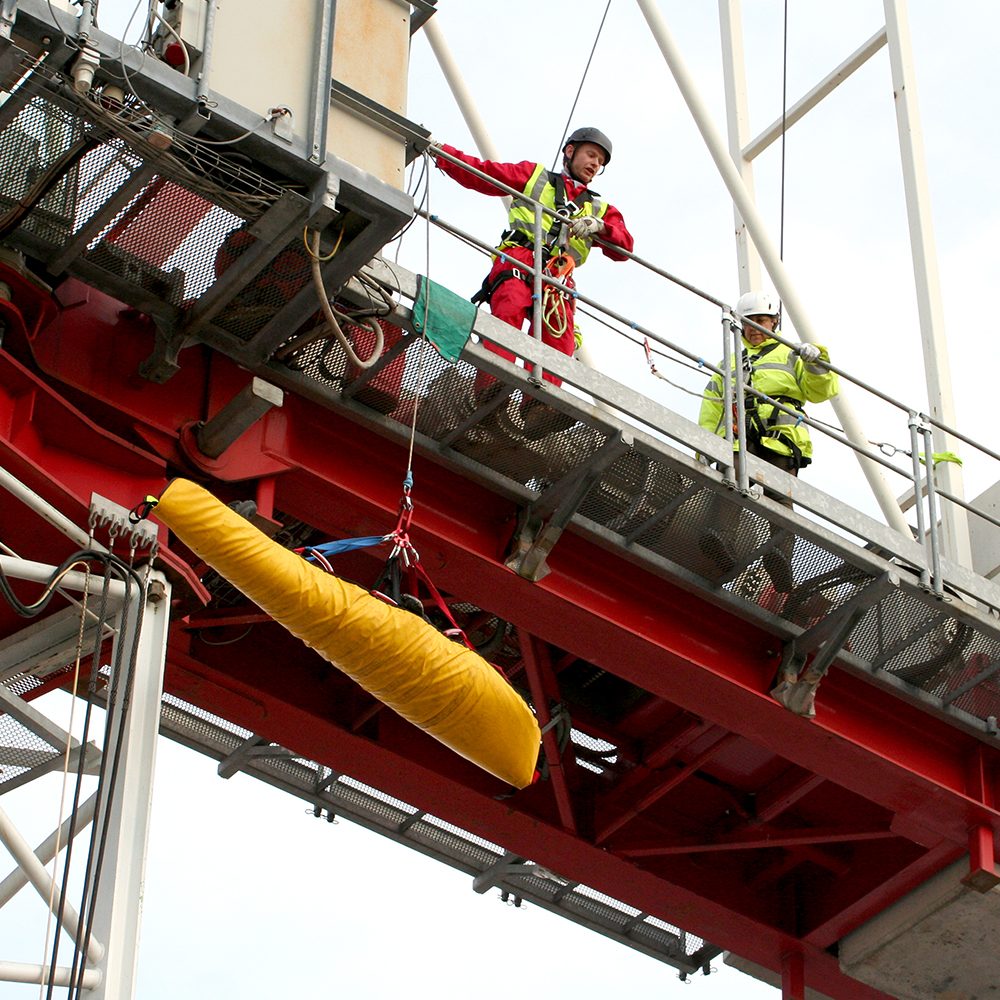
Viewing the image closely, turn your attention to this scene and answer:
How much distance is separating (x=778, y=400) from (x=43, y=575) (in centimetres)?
778

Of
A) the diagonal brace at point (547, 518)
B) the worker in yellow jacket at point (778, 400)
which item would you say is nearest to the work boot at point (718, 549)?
the worker in yellow jacket at point (778, 400)

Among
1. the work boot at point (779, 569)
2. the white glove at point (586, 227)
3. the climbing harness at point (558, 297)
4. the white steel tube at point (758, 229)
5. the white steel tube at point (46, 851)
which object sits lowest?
the white steel tube at point (46, 851)

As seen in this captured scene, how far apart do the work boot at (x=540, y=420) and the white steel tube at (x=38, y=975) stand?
5.07 m

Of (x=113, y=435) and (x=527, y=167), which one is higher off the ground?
(x=527, y=167)

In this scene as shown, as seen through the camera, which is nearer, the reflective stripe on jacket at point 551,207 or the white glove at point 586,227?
the white glove at point 586,227

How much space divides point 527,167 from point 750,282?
5.33m

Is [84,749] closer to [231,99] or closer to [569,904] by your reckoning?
[231,99]

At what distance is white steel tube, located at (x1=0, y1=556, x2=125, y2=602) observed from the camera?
38.1ft

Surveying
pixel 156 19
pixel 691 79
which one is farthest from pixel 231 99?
pixel 691 79

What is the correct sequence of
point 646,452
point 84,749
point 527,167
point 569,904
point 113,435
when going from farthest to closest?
1. point 569,904
2. point 527,167
3. point 646,452
4. point 113,435
5. point 84,749

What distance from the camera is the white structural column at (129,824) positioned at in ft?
35.7

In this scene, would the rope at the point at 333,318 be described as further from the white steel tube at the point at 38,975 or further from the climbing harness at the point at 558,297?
the white steel tube at the point at 38,975

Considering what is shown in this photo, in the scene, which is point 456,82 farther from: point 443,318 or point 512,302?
point 443,318

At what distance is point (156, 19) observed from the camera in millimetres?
12344
